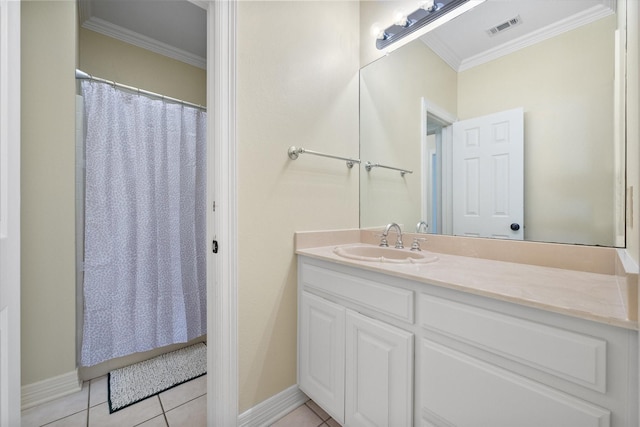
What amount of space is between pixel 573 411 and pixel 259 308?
43.6 inches

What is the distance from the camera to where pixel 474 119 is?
1306 mm

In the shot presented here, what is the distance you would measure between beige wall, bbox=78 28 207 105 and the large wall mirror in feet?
5.41

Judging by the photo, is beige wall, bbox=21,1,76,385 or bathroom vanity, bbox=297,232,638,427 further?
beige wall, bbox=21,1,76,385

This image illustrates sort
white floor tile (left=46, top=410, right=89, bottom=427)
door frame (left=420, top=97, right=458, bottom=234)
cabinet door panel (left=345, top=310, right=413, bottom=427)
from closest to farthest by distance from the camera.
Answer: cabinet door panel (left=345, top=310, right=413, bottom=427), white floor tile (left=46, top=410, right=89, bottom=427), door frame (left=420, top=97, right=458, bottom=234)

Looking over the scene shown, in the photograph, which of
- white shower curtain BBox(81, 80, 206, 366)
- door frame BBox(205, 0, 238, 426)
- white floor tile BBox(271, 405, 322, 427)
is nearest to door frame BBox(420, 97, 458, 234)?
door frame BBox(205, 0, 238, 426)

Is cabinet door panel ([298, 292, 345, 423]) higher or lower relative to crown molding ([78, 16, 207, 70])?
lower

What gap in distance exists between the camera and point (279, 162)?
4.39 feet

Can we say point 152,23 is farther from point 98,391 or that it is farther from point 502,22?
point 98,391

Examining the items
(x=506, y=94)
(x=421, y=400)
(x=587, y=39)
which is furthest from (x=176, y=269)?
(x=587, y=39)

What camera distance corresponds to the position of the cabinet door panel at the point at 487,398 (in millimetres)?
618

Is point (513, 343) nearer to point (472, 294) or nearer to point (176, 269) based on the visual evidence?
point (472, 294)

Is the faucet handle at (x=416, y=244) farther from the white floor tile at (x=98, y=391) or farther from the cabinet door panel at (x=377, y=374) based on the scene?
the white floor tile at (x=98, y=391)

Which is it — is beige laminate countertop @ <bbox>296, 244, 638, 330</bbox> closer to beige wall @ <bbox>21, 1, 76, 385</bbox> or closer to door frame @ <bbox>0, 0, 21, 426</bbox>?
door frame @ <bbox>0, 0, 21, 426</bbox>

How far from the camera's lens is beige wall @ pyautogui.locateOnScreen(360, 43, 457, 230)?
57.9 inches
